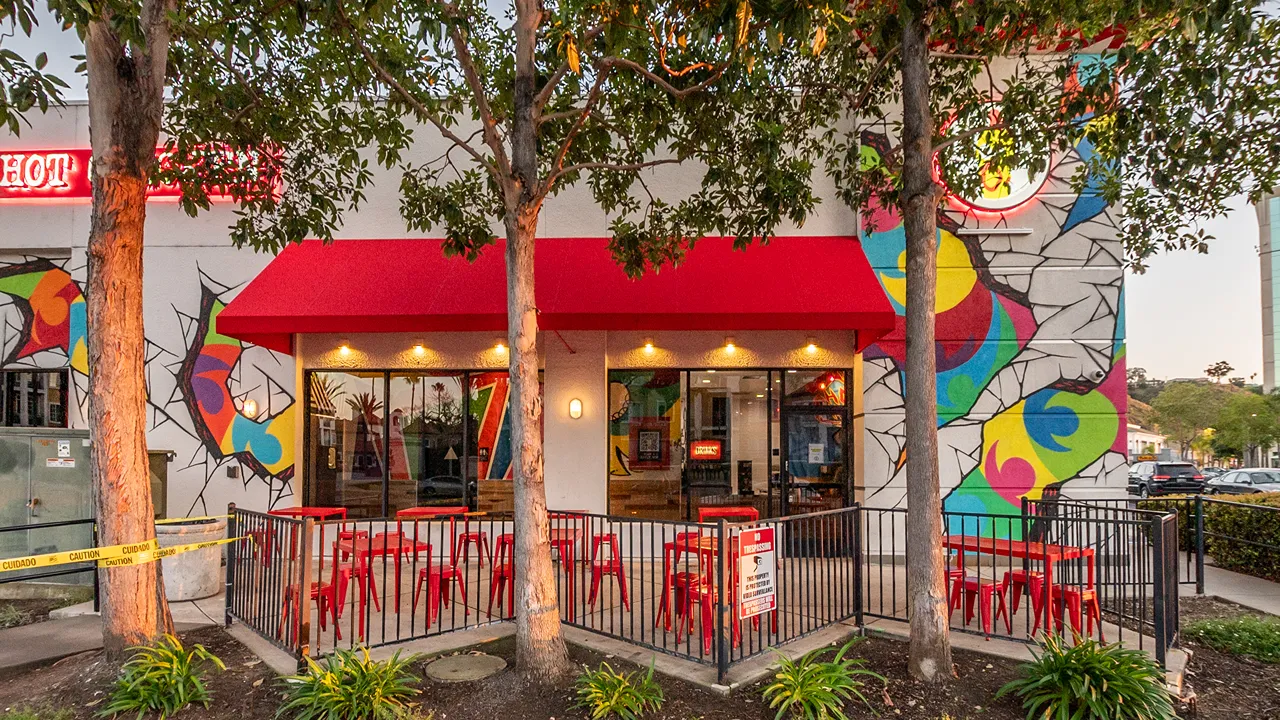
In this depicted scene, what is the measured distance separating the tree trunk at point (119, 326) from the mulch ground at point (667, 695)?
53 cm

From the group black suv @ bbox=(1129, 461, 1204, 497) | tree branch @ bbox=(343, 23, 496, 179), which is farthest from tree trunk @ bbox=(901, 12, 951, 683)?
black suv @ bbox=(1129, 461, 1204, 497)

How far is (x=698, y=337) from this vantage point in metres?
11.0

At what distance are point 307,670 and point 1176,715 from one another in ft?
21.3

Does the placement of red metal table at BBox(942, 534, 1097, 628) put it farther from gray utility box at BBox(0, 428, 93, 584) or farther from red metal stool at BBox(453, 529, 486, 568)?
gray utility box at BBox(0, 428, 93, 584)

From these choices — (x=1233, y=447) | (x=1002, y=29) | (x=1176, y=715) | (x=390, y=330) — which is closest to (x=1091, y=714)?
(x=1176, y=715)

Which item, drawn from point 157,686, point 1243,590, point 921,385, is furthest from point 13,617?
point 1243,590

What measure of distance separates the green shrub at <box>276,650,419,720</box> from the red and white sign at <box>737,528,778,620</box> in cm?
260

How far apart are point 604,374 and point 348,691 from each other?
6.27 m

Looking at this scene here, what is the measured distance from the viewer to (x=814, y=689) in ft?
17.1

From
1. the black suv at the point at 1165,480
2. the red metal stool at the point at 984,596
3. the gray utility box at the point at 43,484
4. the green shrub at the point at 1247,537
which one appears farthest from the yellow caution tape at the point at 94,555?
the black suv at the point at 1165,480

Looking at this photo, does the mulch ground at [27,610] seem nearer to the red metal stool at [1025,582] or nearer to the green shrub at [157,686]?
the green shrub at [157,686]

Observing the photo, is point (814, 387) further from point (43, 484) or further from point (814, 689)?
point (43, 484)

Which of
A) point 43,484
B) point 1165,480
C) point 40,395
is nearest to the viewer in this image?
point 43,484

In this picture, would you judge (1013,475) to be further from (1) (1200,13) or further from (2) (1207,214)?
(1) (1200,13)
